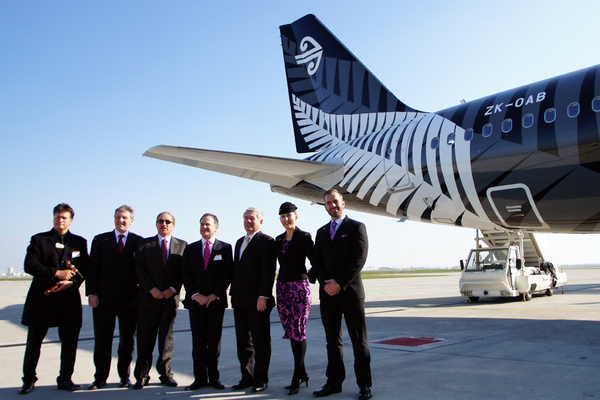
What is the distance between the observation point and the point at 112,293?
192 inches

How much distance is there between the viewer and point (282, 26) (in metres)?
15.6

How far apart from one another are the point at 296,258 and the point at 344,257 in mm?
546

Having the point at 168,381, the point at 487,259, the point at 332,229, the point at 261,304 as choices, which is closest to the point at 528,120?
the point at 332,229

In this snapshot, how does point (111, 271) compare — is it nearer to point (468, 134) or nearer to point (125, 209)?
point (125, 209)

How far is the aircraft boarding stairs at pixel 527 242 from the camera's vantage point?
46.9ft

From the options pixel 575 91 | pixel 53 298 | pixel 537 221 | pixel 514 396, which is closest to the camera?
pixel 514 396

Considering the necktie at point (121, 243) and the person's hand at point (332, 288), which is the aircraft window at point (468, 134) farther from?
the necktie at point (121, 243)

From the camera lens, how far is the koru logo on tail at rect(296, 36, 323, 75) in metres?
14.7

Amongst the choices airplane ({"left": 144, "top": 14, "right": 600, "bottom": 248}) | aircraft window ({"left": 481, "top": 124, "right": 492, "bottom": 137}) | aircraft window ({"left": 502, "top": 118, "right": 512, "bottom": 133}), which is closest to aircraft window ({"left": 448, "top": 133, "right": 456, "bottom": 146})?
airplane ({"left": 144, "top": 14, "right": 600, "bottom": 248})

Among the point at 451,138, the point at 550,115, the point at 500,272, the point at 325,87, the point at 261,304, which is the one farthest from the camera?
the point at 325,87

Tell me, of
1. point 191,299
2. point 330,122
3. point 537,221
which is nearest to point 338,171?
point 330,122

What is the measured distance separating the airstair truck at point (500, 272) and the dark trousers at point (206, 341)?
10.6m

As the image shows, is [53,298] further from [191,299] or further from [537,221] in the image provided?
[537,221]

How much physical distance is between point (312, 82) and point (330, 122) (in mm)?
1861
